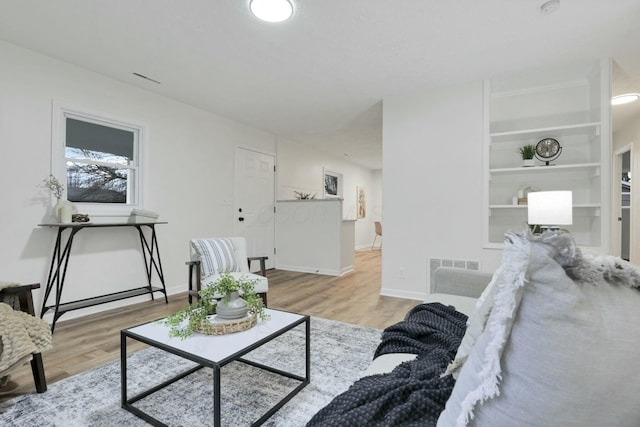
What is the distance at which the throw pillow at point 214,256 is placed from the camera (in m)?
2.92

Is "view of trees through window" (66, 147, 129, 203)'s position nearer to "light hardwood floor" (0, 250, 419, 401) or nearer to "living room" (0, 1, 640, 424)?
"living room" (0, 1, 640, 424)

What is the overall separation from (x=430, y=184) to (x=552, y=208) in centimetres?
124

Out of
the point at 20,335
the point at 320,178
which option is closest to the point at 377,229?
the point at 320,178

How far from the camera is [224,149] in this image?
4699 mm

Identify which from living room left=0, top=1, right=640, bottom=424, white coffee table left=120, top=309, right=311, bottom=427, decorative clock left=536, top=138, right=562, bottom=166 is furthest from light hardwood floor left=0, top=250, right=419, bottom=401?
decorative clock left=536, top=138, right=562, bottom=166

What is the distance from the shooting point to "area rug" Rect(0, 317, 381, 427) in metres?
1.55

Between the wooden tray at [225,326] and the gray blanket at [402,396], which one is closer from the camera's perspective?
the gray blanket at [402,396]

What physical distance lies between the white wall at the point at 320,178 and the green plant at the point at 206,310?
159 inches

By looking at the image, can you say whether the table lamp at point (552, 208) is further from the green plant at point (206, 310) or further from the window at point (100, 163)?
the window at point (100, 163)

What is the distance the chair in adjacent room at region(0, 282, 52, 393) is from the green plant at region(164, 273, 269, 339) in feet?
2.09

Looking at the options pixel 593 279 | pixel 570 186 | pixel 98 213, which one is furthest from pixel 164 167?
pixel 570 186

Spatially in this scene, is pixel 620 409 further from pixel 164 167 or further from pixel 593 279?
pixel 164 167

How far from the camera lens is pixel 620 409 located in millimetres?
547

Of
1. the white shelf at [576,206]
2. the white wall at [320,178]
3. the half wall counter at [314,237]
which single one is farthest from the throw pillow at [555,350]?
the white wall at [320,178]
